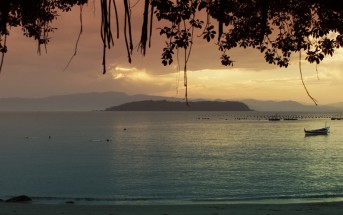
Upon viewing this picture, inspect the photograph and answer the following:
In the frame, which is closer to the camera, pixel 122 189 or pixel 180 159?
pixel 122 189

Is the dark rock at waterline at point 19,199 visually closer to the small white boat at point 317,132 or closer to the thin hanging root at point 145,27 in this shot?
the thin hanging root at point 145,27

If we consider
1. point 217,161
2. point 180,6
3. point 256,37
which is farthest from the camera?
point 217,161

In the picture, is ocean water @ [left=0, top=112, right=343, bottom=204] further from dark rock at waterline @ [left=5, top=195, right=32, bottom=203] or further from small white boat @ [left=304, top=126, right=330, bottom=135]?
small white boat @ [left=304, top=126, right=330, bottom=135]

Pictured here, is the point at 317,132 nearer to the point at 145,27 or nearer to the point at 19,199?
the point at 19,199

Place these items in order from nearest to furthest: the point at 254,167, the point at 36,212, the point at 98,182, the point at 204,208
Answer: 1. the point at 36,212
2. the point at 204,208
3. the point at 98,182
4. the point at 254,167

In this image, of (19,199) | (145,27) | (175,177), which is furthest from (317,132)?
(145,27)

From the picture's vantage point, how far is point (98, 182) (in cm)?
3622

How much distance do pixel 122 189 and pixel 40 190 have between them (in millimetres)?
5890

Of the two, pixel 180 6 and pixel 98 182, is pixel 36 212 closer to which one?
pixel 180 6

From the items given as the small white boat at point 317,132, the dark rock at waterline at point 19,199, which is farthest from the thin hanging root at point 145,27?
the small white boat at point 317,132

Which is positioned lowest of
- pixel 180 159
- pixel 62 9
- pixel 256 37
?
pixel 180 159

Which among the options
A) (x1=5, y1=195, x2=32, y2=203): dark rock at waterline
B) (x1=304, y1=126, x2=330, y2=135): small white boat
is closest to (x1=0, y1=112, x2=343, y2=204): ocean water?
(x1=5, y1=195, x2=32, y2=203): dark rock at waterline

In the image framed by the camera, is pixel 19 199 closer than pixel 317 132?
Yes

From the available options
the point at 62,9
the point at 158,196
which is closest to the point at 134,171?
the point at 158,196
